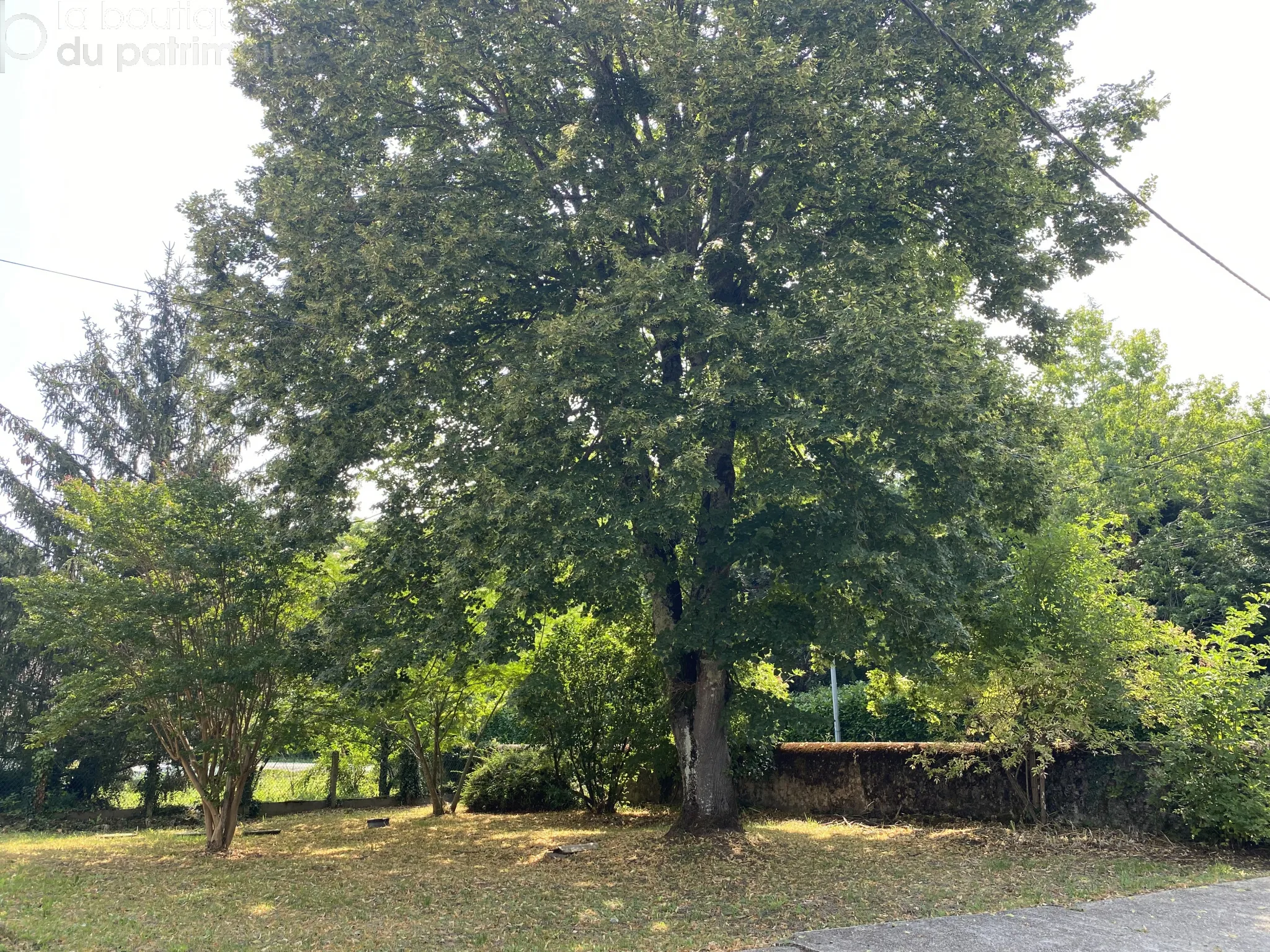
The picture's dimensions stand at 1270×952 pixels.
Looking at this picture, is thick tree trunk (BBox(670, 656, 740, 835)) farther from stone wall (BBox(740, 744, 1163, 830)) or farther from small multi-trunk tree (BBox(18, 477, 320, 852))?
small multi-trunk tree (BBox(18, 477, 320, 852))

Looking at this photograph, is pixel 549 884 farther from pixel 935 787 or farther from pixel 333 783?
pixel 333 783

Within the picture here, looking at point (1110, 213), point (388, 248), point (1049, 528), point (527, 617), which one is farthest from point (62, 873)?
point (1110, 213)

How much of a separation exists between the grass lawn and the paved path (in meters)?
0.46

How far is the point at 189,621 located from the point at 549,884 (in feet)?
20.0

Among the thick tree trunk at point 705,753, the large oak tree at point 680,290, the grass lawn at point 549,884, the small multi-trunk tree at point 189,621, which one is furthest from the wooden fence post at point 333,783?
the large oak tree at point 680,290

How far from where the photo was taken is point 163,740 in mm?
11570

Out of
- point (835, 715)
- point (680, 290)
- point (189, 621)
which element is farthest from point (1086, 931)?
point (835, 715)

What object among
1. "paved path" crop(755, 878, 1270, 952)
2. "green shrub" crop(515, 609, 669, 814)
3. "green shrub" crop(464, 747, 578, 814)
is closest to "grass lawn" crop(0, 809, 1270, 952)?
"paved path" crop(755, 878, 1270, 952)

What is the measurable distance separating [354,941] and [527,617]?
332cm

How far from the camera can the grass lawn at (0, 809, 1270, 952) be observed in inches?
260

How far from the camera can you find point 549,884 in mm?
8750

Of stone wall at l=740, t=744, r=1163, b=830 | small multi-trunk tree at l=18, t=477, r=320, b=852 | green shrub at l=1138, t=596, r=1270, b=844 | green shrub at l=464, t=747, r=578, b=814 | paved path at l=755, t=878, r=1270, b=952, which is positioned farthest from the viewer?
Result: green shrub at l=464, t=747, r=578, b=814

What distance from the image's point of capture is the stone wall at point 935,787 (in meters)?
11.0

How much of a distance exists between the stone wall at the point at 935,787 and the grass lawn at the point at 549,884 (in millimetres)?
517
